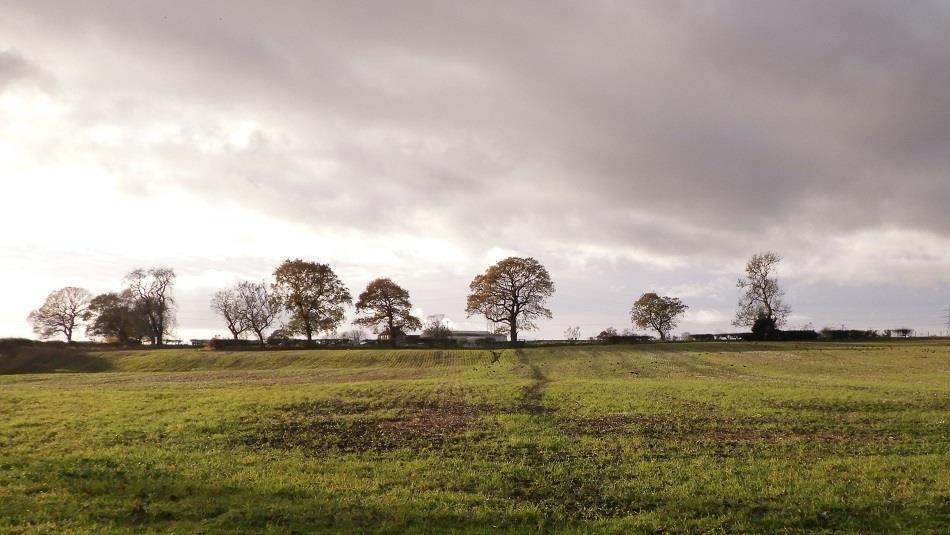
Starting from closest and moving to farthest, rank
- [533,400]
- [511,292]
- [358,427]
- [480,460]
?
[480,460] → [358,427] → [533,400] → [511,292]

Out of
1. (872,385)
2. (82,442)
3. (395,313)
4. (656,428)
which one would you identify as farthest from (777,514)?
(395,313)

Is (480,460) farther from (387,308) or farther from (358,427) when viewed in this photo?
(387,308)

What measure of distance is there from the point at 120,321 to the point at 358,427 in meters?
117

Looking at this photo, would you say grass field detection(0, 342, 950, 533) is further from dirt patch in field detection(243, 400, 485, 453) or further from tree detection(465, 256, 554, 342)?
tree detection(465, 256, 554, 342)

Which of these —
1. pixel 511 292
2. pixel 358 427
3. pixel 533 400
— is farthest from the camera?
pixel 511 292

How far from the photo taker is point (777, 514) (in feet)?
40.3

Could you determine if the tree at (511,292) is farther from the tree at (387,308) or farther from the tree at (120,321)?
the tree at (120,321)

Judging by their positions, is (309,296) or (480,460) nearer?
(480,460)

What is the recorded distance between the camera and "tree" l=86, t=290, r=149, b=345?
115 meters

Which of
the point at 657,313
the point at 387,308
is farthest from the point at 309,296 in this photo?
the point at 657,313

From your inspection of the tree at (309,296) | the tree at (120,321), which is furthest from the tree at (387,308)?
the tree at (120,321)

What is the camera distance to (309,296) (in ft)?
337

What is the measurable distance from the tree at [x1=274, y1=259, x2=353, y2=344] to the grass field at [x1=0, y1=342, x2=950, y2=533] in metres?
68.7

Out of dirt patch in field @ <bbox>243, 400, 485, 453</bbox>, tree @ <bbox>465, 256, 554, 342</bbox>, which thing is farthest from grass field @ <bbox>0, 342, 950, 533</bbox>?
tree @ <bbox>465, 256, 554, 342</bbox>
